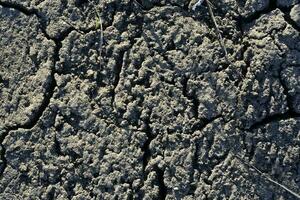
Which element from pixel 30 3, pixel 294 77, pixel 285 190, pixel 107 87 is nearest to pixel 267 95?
pixel 294 77

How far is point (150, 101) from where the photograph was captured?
9.72ft

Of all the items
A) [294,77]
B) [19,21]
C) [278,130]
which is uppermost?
[19,21]

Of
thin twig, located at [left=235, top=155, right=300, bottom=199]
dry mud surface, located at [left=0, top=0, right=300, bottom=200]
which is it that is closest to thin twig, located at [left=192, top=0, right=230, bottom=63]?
dry mud surface, located at [left=0, top=0, right=300, bottom=200]

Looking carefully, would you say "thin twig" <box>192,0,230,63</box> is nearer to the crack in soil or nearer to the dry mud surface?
the dry mud surface

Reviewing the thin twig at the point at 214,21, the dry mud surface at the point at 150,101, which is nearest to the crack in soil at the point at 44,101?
the dry mud surface at the point at 150,101

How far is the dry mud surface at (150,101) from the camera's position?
289 centimetres

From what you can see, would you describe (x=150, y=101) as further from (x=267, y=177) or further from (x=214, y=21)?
(x=267, y=177)

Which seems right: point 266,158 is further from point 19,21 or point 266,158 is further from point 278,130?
point 19,21

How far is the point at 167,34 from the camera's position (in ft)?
9.94

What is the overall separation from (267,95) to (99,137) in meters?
0.76

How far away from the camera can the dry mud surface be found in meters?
2.89

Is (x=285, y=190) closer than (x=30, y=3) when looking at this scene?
Yes

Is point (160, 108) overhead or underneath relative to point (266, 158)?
overhead

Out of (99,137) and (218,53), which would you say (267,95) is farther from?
(99,137)
